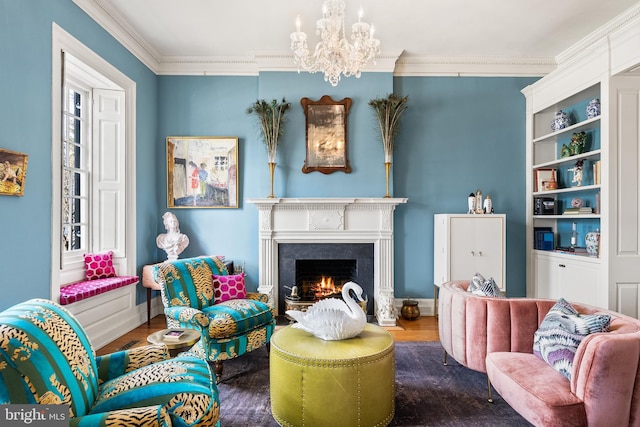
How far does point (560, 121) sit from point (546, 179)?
2.26ft

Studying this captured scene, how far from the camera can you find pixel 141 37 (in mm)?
3924

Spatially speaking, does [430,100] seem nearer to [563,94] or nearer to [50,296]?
[563,94]

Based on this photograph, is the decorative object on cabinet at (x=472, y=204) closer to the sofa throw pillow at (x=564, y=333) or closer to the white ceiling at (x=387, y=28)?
the white ceiling at (x=387, y=28)

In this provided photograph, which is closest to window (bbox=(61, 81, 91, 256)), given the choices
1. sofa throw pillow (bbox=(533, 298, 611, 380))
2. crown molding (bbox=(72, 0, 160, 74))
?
crown molding (bbox=(72, 0, 160, 74))

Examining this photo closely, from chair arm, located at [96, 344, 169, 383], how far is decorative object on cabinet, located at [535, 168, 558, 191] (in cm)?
441

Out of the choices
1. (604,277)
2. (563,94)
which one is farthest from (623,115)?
(604,277)

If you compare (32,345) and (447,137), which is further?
(447,137)

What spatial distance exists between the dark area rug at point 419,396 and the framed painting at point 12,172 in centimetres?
195

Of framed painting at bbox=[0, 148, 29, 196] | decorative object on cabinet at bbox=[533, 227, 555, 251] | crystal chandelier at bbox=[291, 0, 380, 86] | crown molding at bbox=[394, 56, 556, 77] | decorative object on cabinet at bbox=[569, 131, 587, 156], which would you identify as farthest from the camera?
crown molding at bbox=[394, 56, 556, 77]

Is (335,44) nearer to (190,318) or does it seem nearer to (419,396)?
(190,318)

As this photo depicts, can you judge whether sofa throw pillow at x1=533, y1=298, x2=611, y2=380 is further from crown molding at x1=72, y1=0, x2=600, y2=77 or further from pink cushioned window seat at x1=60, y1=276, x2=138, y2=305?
pink cushioned window seat at x1=60, y1=276, x2=138, y2=305

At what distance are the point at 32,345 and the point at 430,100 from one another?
446cm

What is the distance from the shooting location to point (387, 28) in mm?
3684

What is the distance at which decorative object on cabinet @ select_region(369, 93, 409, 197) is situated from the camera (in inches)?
163
